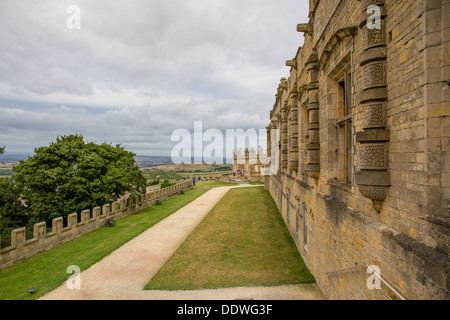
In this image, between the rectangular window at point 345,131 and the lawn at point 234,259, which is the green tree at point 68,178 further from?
the rectangular window at point 345,131

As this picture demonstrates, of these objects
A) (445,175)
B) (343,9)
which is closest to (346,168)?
(445,175)

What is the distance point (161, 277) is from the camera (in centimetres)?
873

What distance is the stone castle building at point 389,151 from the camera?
3061mm

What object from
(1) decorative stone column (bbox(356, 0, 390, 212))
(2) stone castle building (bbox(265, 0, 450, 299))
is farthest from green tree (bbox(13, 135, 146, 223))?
(1) decorative stone column (bbox(356, 0, 390, 212))

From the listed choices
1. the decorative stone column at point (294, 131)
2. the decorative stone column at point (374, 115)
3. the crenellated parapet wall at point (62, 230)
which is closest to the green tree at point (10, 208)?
the crenellated parapet wall at point (62, 230)

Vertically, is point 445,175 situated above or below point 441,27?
below

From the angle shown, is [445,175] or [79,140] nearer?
[445,175]

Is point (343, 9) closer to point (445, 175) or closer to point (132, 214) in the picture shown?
point (445, 175)

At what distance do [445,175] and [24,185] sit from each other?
18.3 m

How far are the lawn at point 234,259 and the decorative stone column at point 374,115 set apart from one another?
5344 mm

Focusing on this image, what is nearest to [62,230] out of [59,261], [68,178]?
[59,261]

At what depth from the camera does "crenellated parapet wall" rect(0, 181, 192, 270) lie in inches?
411

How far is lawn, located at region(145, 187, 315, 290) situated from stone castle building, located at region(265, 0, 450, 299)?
2.55 metres

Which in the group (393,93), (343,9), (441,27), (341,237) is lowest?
(341,237)
